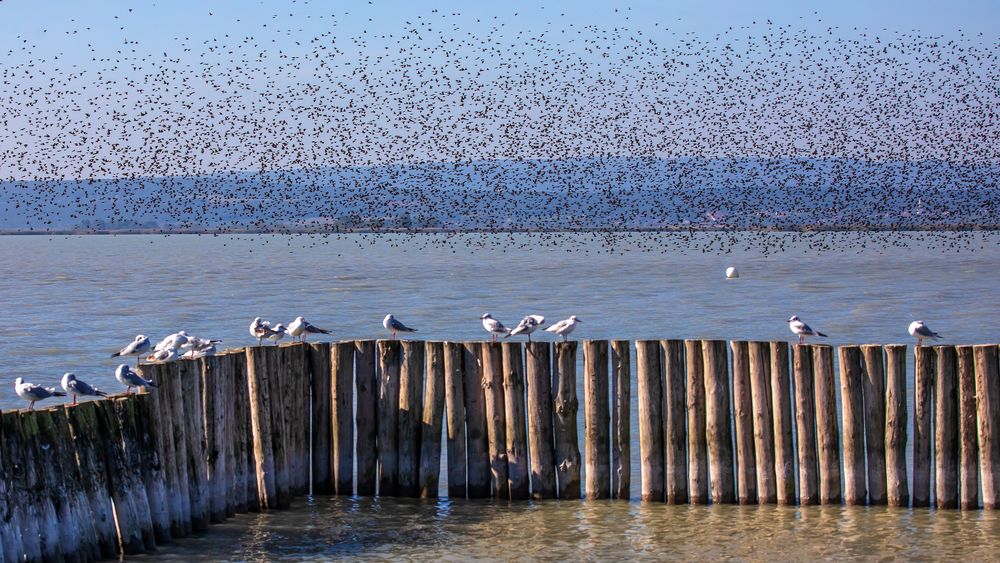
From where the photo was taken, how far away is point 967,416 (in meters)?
12.7

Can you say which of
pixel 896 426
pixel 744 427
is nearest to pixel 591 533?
pixel 744 427

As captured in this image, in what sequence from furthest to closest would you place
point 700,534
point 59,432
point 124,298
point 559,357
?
point 124,298
point 559,357
point 700,534
point 59,432

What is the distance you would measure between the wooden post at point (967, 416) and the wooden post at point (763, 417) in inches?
65.8

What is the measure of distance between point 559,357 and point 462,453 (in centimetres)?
136

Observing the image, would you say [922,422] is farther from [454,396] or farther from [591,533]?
[454,396]

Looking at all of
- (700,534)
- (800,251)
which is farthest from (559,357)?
(800,251)

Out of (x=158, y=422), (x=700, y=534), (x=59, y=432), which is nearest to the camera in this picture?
(x=59, y=432)

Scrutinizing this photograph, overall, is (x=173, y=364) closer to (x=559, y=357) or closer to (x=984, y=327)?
(x=559, y=357)

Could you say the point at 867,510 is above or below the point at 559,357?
below

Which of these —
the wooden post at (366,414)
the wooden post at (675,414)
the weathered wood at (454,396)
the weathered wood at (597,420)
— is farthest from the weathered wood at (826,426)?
the wooden post at (366,414)

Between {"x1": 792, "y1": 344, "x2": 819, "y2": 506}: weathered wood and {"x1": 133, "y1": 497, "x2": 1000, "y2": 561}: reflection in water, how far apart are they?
20 cm

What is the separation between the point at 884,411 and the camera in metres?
12.9

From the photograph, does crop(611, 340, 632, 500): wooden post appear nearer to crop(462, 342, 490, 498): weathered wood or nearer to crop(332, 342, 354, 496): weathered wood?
crop(462, 342, 490, 498): weathered wood

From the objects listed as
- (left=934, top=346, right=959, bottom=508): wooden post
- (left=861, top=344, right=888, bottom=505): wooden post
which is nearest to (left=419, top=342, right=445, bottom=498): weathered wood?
(left=861, top=344, right=888, bottom=505): wooden post
